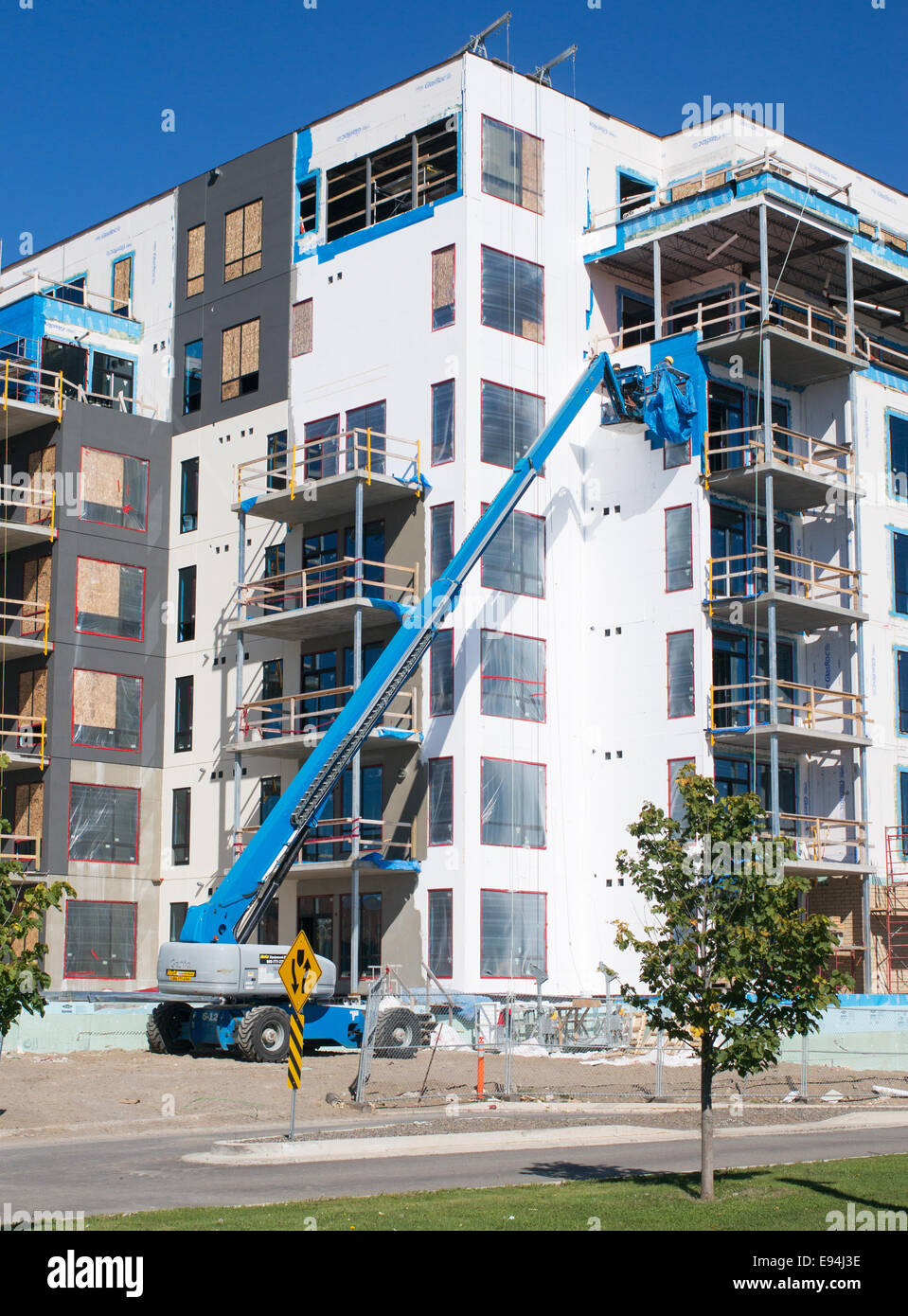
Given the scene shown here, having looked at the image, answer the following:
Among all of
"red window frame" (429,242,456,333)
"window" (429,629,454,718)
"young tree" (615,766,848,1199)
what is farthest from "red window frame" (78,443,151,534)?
"young tree" (615,766,848,1199)

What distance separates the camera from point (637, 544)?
139 feet

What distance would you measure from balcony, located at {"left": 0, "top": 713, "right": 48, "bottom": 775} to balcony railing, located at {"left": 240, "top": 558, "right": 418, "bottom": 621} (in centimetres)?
671

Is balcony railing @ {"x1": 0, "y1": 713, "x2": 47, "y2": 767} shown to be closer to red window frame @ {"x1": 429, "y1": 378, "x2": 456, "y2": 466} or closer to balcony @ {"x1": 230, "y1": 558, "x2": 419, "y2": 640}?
balcony @ {"x1": 230, "y1": 558, "x2": 419, "y2": 640}

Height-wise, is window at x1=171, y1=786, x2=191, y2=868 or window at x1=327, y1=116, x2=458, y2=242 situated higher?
window at x1=327, y1=116, x2=458, y2=242

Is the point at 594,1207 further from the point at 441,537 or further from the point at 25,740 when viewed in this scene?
the point at 25,740

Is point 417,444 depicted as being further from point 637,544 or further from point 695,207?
point 695,207

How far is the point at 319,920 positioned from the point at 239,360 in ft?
57.1

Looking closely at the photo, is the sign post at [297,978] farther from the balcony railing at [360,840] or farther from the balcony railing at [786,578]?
the balcony railing at [786,578]

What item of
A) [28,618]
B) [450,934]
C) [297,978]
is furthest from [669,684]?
[297,978]

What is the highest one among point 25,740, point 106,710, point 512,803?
point 106,710

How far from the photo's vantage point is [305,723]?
145 feet

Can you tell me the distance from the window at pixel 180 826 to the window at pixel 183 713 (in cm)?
132

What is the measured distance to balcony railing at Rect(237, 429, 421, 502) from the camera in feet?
137
